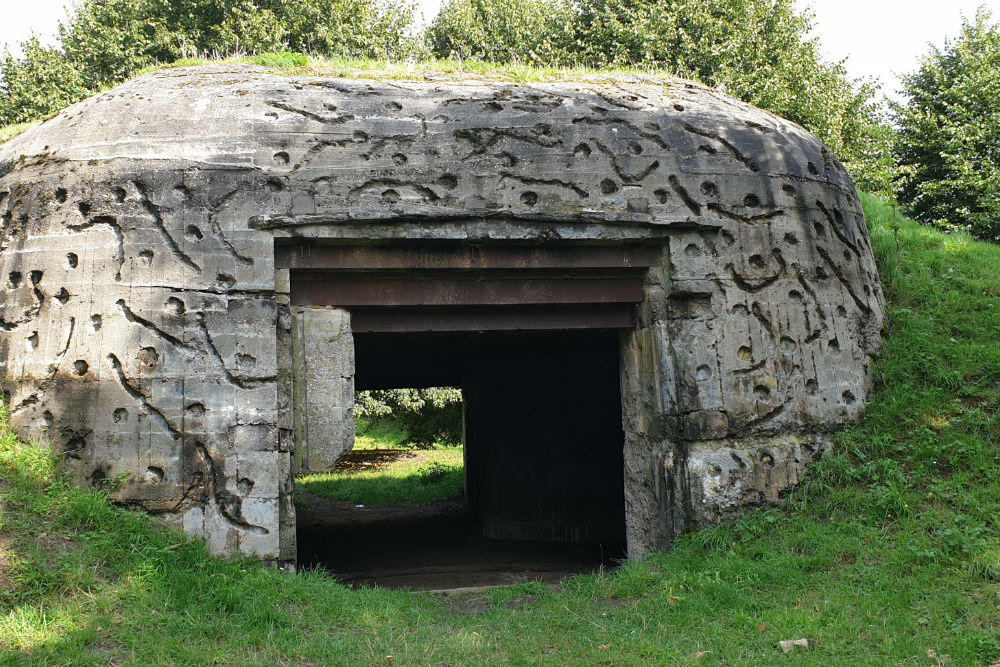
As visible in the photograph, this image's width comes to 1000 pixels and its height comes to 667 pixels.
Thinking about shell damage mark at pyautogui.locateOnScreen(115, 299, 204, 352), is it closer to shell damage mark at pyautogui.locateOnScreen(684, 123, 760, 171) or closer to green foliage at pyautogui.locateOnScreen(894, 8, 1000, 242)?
shell damage mark at pyautogui.locateOnScreen(684, 123, 760, 171)

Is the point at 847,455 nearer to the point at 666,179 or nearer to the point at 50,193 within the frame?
the point at 666,179

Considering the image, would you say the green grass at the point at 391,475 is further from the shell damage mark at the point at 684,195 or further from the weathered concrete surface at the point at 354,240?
the shell damage mark at the point at 684,195

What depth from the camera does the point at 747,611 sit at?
4.91m

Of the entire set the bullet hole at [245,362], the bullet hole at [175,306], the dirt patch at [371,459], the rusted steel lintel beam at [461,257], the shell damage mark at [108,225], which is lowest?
the dirt patch at [371,459]

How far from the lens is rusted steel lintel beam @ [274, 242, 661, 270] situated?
5.71 meters

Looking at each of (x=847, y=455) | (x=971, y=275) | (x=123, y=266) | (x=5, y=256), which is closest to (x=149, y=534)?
(x=123, y=266)

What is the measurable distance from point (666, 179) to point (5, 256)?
504cm

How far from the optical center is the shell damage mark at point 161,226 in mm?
5457

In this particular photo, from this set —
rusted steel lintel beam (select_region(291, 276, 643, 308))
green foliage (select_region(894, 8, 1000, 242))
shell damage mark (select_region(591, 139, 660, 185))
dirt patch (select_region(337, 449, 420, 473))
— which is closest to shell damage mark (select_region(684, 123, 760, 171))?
shell damage mark (select_region(591, 139, 660, 185))

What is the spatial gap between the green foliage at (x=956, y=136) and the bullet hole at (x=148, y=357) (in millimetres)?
11792

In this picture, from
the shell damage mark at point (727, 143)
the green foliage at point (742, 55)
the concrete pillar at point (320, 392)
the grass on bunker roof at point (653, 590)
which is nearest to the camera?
the grass on bunker roof at point (653, 590)

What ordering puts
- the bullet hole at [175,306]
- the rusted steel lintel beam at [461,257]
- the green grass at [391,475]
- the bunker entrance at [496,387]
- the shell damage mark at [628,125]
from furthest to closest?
the green grass at [391,475] < the shell damage mark at [628,125] < the bunker entrance at [496,387] < the rusted steel lintel beam at [461,257] < the bullet hole at [175,306]

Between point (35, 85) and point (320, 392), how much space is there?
48.6 ft

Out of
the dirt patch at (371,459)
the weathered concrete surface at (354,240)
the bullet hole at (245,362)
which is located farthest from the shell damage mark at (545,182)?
the dirt patch at (371,459)
